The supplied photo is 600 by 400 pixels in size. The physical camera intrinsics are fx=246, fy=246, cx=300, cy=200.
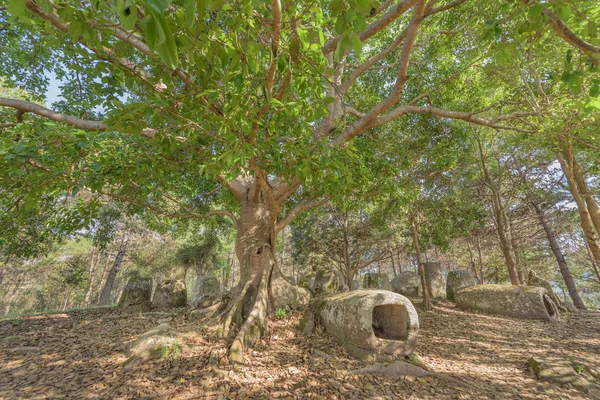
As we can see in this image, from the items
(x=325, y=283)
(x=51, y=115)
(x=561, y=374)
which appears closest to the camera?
(x=561, y=374)

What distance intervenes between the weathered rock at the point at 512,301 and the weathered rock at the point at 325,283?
192 inches

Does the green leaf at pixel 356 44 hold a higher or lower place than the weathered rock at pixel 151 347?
higher

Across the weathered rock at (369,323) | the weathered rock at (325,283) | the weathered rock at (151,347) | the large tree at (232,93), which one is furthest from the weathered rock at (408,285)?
the weathered rock at (151,347)

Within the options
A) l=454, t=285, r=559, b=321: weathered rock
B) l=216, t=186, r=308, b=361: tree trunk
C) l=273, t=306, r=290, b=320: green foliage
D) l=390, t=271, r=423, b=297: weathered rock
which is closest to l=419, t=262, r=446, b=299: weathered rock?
l=390, t=271, r=423, b=297: weathered rock

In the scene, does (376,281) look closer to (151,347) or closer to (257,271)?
(257,271)

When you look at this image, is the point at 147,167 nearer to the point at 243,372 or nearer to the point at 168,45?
the point at 243,372

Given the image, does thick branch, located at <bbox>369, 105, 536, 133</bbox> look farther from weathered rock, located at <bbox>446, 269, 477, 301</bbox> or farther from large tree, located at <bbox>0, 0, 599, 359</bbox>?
weathered rock, located at <bbox>446, 269, 477, 301</bbox>

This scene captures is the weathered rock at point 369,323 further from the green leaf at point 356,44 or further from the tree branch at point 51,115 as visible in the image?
the tree branch at point 51,115

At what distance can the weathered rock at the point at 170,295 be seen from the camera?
10047mm

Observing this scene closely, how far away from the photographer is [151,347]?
13.7 feet

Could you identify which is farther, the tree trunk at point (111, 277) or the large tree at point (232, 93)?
the tree trunk at point (111, 277)

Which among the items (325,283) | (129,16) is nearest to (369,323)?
(129,16)

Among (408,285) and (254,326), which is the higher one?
(408,285)

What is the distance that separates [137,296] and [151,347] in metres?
6.59
